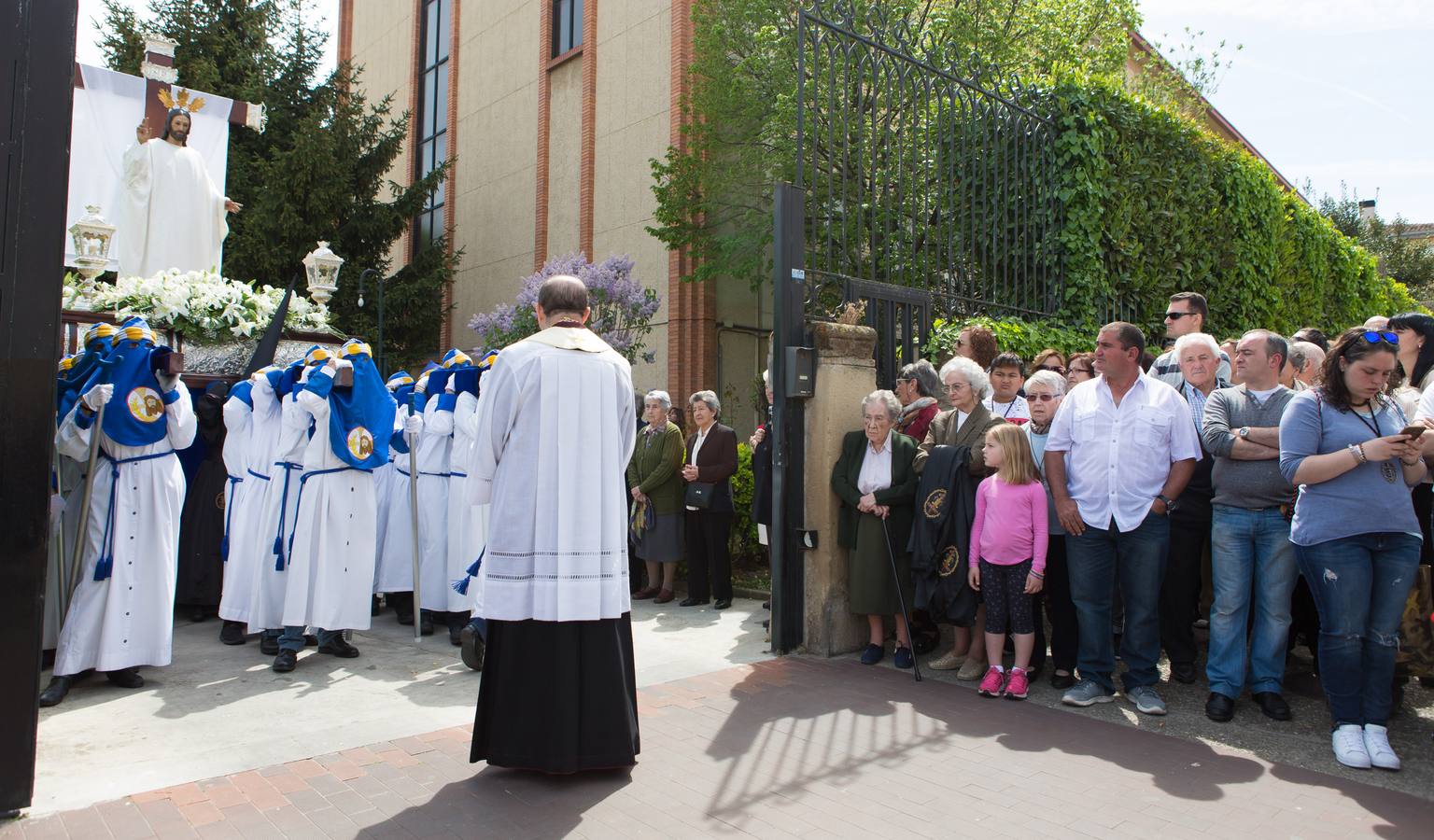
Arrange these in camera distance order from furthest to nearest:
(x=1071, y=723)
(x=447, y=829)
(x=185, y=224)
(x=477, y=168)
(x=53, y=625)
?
(x=477, y=168) → (x=185, y=224) → (x=53, y=625) → (x=1071, y=723) → (x=447, y=829)

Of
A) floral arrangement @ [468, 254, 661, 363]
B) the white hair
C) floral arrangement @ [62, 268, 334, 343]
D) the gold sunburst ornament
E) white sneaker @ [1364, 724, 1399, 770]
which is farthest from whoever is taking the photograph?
floral arrangement @ [468, 254, 661, 363]

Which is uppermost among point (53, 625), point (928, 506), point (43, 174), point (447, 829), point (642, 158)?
point (642, 158)

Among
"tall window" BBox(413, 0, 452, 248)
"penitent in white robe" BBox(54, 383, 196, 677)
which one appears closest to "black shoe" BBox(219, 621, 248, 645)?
"penitent in white robe" BBox(54, 383, 196, 677)

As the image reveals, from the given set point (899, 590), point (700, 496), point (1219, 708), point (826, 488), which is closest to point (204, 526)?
point (700, 496)

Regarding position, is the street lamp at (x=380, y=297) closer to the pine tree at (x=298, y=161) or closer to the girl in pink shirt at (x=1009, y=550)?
the pine tree at (x=298, y=161)

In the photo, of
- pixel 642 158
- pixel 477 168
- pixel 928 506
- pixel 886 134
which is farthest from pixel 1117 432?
pixel 477 168

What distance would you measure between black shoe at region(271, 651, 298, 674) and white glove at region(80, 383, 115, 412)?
1.89m

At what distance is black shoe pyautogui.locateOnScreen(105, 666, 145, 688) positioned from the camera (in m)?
5.68

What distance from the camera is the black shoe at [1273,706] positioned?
Result: 16.6 ft

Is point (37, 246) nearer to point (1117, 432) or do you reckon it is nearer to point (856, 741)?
point (856, 741)

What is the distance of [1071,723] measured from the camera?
5.08m

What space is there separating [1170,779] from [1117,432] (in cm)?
191

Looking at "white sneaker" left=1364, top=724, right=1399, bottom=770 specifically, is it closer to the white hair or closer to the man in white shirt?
the man in white shirt

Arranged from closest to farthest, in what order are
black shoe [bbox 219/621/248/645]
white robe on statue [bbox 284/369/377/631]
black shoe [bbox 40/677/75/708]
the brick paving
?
the brick paving, black shoe [bbox 40/677/75/708], white robe on statue [bbox 284/369/377/631], black shoe [bbox 219/621/248/645]
